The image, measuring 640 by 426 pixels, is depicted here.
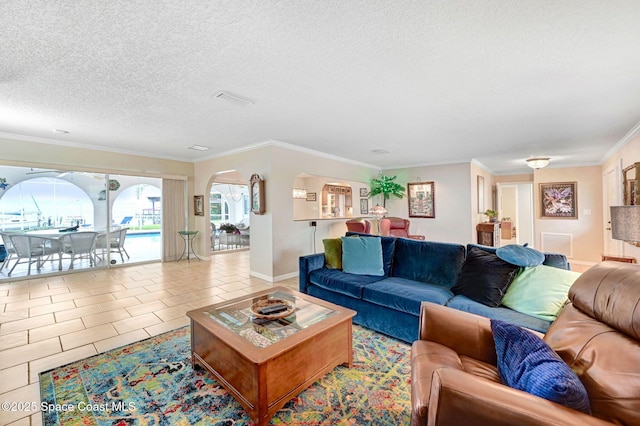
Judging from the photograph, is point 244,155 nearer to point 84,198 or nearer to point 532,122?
point 84,198

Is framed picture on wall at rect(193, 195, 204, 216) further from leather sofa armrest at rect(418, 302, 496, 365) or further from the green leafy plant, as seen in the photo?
leather sofa armrest at rect(418, 302, 496, 365)

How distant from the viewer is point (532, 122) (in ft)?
12.3

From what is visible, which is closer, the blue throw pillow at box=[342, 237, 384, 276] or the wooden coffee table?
the wooden coffee table

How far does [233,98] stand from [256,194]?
7.05 feet

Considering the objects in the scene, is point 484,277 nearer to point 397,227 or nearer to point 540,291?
point 540,291

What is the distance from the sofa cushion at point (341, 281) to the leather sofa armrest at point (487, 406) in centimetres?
183

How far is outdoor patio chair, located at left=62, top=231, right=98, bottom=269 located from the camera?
524 cm

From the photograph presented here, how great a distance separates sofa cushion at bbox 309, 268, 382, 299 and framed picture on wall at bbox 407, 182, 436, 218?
15.3 feet

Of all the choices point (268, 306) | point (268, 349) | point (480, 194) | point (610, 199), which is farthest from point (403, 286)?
point (610, 199)

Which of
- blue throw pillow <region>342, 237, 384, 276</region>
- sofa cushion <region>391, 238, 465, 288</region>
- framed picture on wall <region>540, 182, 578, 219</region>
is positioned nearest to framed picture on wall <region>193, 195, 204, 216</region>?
blue throw pillow <region>342, 237, 384, 276</region>

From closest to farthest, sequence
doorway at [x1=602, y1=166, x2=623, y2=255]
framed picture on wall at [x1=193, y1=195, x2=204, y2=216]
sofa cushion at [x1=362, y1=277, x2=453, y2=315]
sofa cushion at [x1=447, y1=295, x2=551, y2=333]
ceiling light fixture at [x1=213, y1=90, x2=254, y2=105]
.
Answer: sofa cushion at [x1=447, y1=295, x2=551, y2=333] < sofa cushion at [x1=362, y1=277, x2=453, y2=315] < ceiling light fixture at [x1=213, y1=90, x2=254, y2=105] < doorway at [x1=602, y1=166, x2=623, y2=255] < framed picture on wall at [x1=193, y1=195, x2=204, y2=216]

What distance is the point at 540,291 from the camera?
2.03 meters

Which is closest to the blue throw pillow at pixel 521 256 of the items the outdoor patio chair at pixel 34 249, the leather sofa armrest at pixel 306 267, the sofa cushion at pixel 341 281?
the sofa cushion at pixel 341 281

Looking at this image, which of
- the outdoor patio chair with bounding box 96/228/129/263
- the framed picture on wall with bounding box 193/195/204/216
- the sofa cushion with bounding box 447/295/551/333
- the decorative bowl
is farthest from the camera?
the framed picture on wall with bounding box 193/195/204/216
